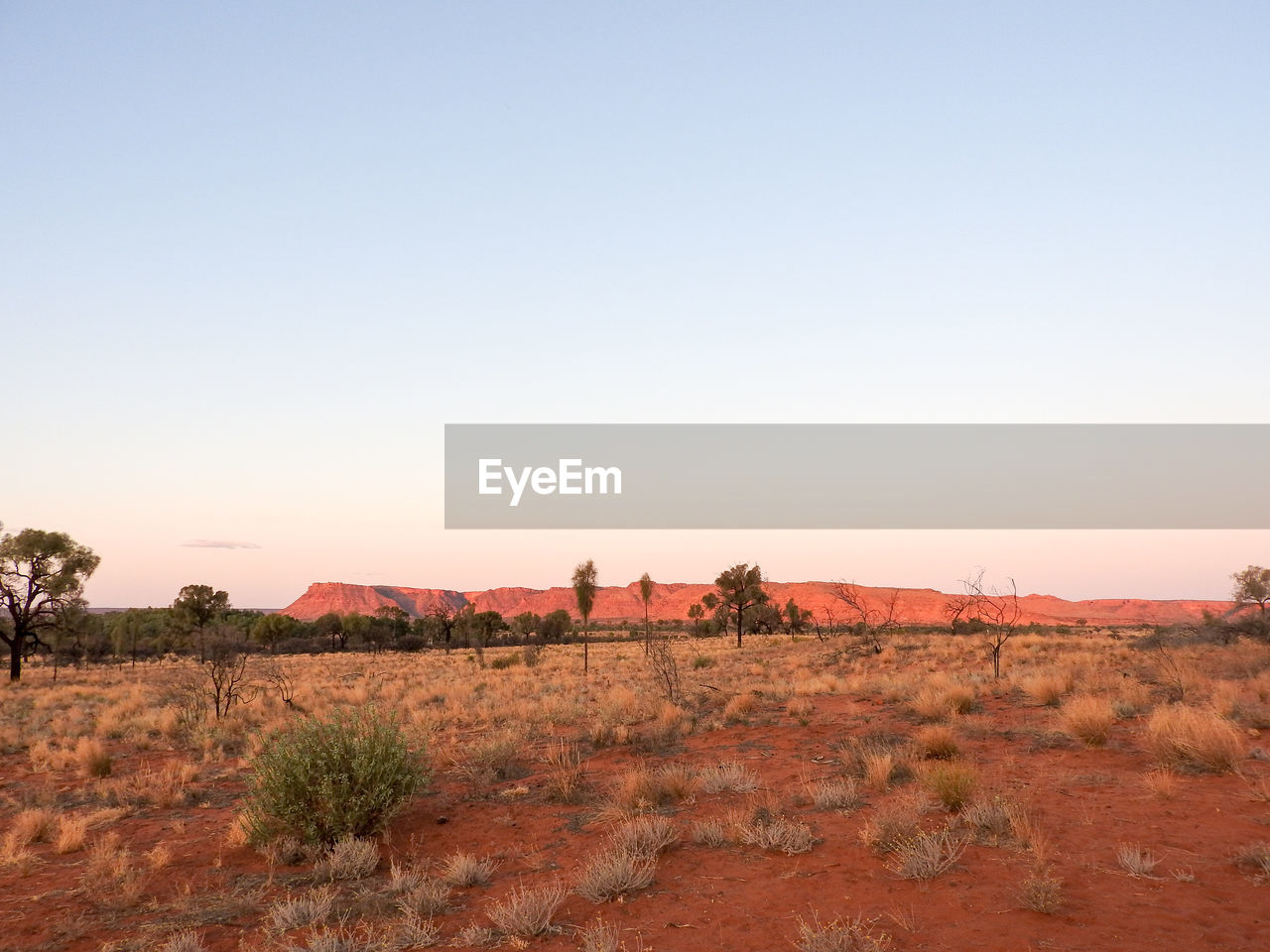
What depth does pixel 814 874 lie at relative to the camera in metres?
6.55

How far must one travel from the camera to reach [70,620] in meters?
36.1

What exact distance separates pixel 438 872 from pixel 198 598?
45070mm

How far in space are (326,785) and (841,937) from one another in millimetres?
5748

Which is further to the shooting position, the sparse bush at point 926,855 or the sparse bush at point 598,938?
the sparse bush at point 926,855

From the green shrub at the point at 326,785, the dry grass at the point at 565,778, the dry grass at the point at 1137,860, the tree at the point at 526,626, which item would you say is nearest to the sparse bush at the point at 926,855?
the dry grass at the point at 1137,860

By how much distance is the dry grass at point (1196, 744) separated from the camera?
884 cm

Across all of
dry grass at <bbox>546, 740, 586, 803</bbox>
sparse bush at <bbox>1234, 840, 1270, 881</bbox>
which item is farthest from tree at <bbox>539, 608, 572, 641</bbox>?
sparse bush at <bbox>1234, 840, 1270, 881</bbox>

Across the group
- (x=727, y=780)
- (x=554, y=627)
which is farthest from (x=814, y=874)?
(x=554, y=627)

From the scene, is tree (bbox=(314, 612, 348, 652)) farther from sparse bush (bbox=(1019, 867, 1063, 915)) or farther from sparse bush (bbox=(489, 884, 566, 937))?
sparse bush (bbox=(1019, 867, 1063, 915))

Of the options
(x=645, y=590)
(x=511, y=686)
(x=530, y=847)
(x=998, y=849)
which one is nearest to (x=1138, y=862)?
(x=998, y=849)

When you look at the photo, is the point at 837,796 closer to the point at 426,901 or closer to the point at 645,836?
the point at 645,836

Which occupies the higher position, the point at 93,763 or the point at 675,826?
the point at 675,826

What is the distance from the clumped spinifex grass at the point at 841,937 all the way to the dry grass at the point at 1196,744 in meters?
6.10

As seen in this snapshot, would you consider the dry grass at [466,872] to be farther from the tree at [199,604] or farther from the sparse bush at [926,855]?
the tree at [199,604]
